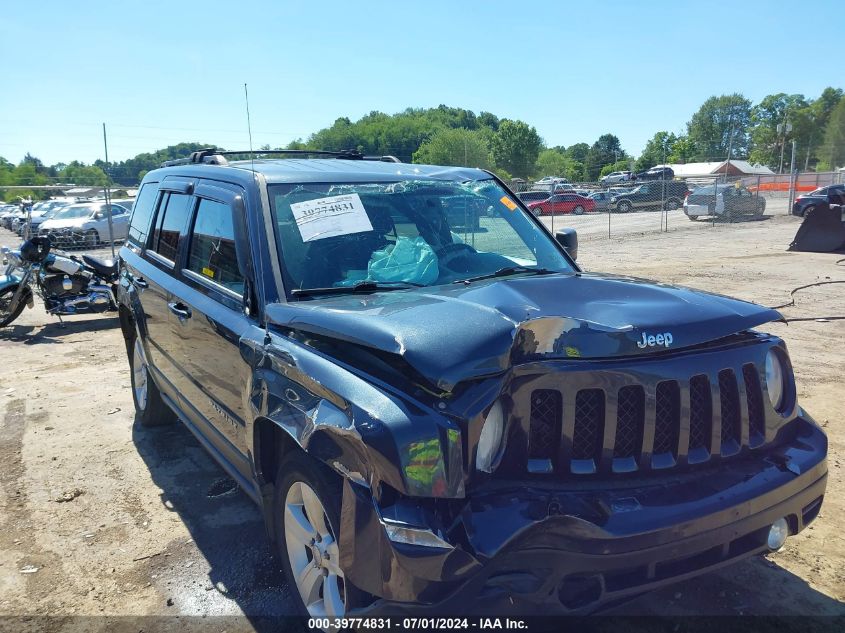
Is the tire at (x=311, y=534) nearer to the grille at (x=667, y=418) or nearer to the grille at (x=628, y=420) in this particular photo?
the grille at (x=628, y=420)

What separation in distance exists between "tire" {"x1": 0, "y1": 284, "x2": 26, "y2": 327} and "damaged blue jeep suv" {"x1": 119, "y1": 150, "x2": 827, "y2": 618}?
7908 mm

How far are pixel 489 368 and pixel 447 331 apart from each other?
212mm

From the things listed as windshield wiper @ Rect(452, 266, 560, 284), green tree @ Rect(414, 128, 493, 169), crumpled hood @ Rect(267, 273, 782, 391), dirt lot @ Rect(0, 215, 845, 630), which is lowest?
dirt lot @ Rect(0, 215, 845, 630)

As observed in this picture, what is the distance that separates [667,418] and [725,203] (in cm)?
2713

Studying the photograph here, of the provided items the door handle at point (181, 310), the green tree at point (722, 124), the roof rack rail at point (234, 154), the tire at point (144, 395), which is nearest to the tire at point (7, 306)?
the tire at point (144, 395)

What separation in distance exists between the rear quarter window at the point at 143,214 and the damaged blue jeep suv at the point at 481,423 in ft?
5.97

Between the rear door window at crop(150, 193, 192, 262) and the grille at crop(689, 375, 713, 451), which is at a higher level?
the rear door window at crop(150, 193, 192, 262)

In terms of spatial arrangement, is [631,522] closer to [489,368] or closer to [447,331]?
[489,368]

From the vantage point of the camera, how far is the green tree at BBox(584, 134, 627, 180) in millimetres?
105188

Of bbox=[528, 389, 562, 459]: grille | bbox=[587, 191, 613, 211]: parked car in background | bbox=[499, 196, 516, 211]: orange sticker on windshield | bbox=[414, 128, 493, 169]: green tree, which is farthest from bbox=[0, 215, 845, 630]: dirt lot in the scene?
bbox=[414, 128, 493, 169]: green tree

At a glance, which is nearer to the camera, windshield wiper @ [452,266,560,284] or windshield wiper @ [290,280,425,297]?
windshield wiper @ [290,280,425,297]

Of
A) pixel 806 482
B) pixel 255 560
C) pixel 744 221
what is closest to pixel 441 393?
pixel 806 482

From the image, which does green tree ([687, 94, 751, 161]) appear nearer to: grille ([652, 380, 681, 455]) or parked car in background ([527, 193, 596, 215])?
parked car in background ([527, 193, 596, 215])

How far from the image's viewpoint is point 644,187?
3747 cm
